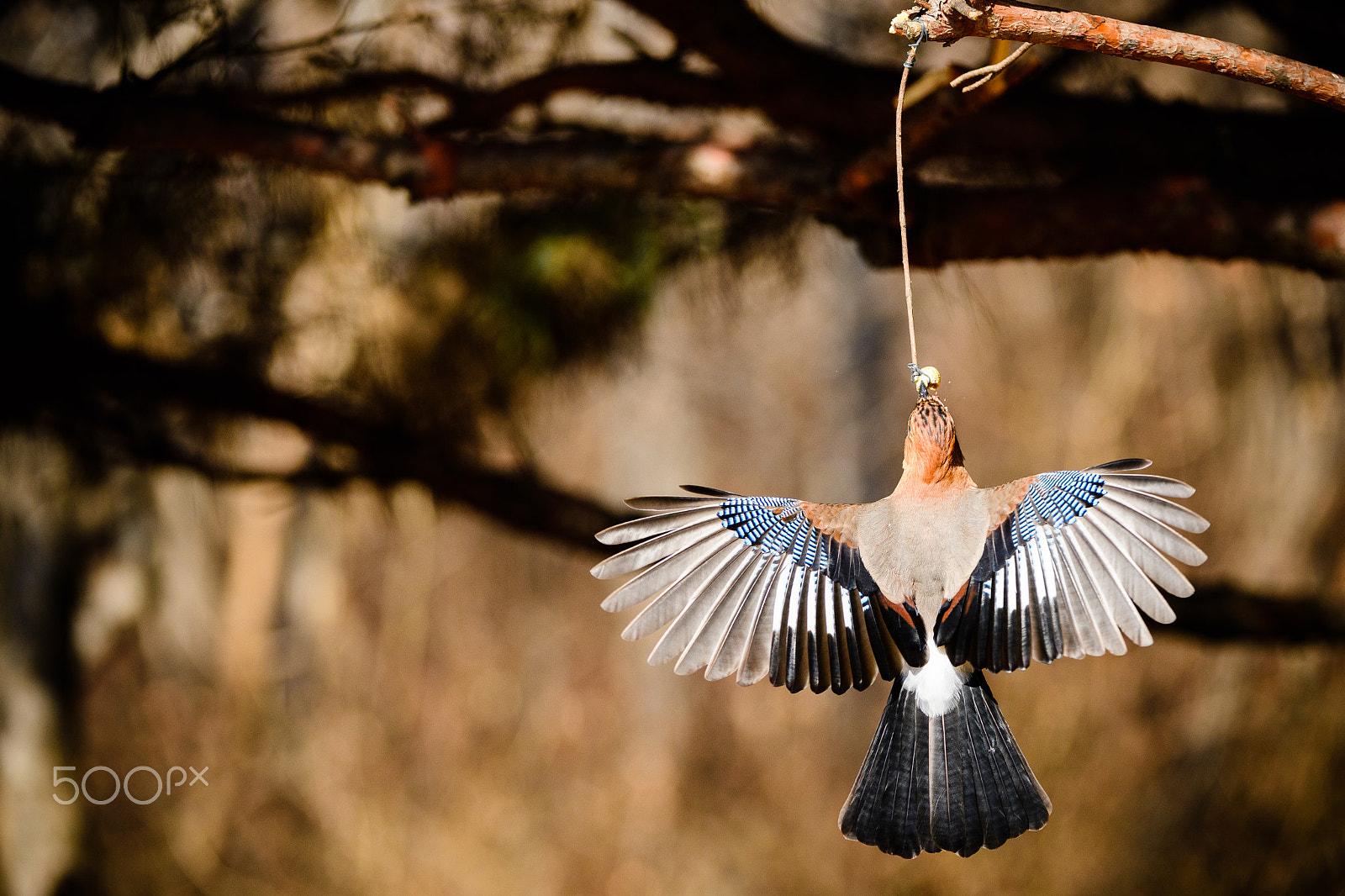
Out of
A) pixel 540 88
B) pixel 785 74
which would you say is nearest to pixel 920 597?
pixel 785 74

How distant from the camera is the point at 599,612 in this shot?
306cm

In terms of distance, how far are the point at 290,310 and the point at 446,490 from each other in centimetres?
47

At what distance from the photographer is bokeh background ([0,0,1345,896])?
2055 mm

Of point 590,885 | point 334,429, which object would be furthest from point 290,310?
point 590,885

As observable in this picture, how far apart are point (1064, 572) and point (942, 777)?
0.23m

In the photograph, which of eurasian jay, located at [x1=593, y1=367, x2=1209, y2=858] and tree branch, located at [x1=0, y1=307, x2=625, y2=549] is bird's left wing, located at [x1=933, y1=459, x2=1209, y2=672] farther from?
tree branch, located at [x1=0, y1=307, x2=625, y2=549]

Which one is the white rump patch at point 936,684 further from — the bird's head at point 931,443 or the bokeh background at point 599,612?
the bokeh background at point 599,612

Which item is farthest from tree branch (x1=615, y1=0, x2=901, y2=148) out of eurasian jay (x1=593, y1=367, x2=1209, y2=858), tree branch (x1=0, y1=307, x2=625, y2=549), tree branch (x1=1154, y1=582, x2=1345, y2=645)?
tree branch (x1=1154, y1=582, x2=1345, y2=645)

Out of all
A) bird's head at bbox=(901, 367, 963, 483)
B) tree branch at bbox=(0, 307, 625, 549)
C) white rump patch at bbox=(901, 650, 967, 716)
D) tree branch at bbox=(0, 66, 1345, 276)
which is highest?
tree branch at bbox=(0, 66, 1345, 276)

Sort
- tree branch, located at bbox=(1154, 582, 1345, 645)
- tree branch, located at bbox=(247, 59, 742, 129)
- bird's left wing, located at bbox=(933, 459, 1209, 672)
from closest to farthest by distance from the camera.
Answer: bird's left wing, located at bbox=(933, 459, 1209, 672), tree branch, located at bbox=(247, 59, 742, 129), tree branch, located at bbox=(1154, 582, 1345, 645)

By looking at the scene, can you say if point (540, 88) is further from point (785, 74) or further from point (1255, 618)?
point (1255, 618)

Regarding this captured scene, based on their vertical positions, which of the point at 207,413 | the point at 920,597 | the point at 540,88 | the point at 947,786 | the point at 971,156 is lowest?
the point at 947,786

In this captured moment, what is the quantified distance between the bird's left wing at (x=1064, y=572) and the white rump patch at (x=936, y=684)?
6 cm

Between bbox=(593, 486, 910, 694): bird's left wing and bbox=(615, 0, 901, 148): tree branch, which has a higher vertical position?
bbox=(615, 0, 901, 148): tree branch
